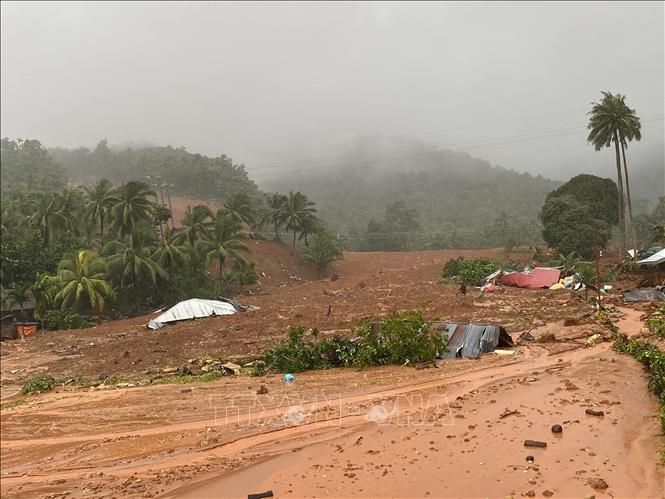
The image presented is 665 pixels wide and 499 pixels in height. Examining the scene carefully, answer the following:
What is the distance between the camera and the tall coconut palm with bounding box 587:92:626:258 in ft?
116

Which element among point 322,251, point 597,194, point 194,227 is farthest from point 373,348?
point 322,251

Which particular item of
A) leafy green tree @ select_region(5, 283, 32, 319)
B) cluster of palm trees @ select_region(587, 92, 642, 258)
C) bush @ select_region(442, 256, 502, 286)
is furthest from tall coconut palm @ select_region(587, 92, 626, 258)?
leafy green tree @ select_region(5, 283, 32, 319)

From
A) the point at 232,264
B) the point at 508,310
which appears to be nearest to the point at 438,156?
the point at 232,264

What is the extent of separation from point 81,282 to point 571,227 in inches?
1334

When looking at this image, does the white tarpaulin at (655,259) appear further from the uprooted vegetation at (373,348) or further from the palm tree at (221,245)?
the palm tree at (221,245)

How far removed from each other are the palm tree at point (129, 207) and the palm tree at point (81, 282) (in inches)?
203

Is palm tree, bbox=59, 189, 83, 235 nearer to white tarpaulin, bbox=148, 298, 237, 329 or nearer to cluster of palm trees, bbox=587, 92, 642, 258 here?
white tarpaulin, bbox=148, 298, 237, 329

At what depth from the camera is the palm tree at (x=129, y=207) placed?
3828 cm

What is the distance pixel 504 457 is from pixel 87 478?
6.68m

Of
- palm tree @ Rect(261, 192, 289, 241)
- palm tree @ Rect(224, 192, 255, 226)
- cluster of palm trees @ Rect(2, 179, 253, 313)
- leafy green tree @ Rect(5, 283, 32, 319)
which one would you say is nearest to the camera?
cluster of palm trees @ Rect(2, 179, 253, 313)

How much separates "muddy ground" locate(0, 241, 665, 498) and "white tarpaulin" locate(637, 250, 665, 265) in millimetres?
11247

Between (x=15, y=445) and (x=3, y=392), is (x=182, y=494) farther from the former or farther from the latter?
(x=3, y=392)

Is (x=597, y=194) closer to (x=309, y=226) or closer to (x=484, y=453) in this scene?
(x=309, y=226)

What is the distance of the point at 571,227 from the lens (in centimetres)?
3669
